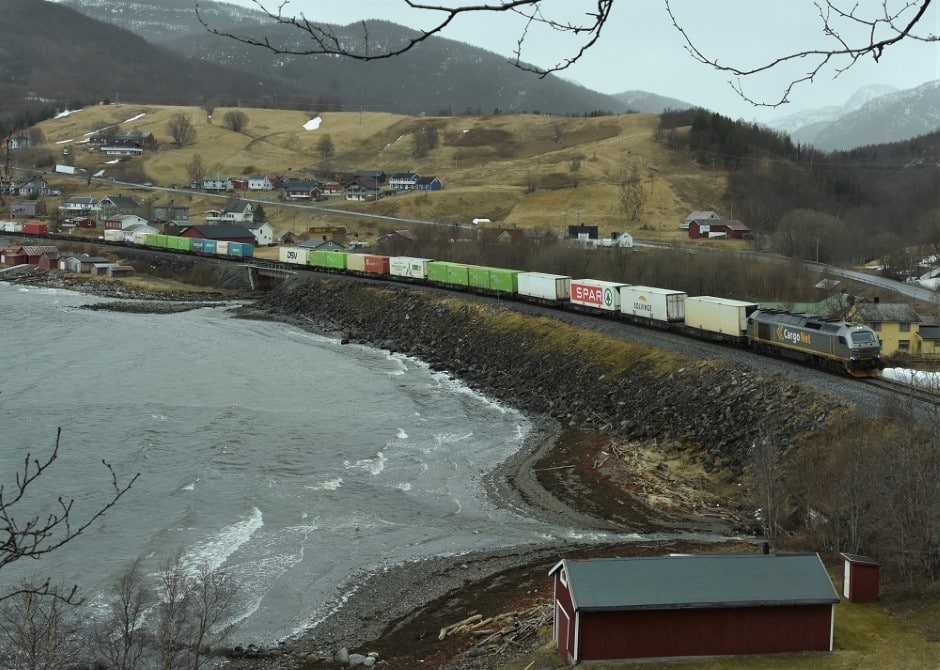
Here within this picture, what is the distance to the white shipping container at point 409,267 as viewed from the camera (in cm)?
7488

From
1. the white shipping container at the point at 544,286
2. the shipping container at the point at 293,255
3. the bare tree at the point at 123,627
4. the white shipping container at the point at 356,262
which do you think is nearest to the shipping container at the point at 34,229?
the shipping container at the point at 293,255

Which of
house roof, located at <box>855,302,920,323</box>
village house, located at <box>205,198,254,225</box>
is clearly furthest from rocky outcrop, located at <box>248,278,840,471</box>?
village house, located at <box>205,198,254,225</box>

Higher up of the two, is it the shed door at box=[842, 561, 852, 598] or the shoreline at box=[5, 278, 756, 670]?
the shed door at box=[842, 561, 852, 598]

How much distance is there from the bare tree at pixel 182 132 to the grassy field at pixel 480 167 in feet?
Result: 5.98

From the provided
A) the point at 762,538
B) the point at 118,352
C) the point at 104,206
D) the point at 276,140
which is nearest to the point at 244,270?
the point at 118,352

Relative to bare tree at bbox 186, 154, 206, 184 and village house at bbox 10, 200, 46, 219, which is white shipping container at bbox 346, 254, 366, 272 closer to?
village house at bbox 10, 200, 46, 219

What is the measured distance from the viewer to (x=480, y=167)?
15712 cm

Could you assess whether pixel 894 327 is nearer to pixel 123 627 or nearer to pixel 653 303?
pixel 653 303

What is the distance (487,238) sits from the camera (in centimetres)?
8975

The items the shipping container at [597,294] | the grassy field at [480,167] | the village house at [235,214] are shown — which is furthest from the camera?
the village house at [235,214]

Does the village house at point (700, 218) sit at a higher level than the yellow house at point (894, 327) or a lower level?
higher

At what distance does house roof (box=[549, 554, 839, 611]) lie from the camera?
59.7 ft

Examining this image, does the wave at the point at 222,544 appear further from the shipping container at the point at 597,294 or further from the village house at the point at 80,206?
the village house at the point at 80,206

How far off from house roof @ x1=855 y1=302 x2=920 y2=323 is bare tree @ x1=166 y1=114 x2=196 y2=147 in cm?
16123
